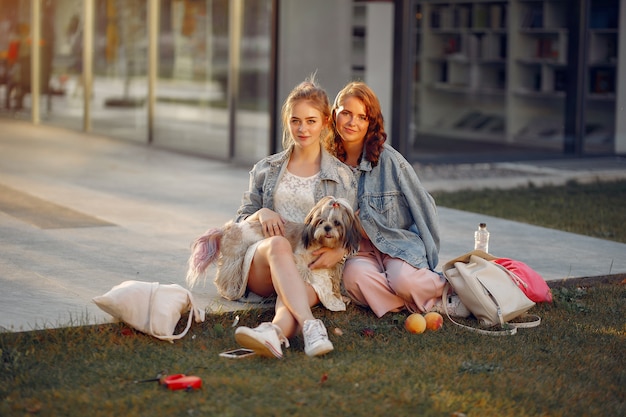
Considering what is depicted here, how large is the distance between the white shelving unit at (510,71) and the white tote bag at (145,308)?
315 inches

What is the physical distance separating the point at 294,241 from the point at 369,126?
0.75 meters

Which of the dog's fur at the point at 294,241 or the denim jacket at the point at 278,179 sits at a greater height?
the denim jacket at the point at 278,179

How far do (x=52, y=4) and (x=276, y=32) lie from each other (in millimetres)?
6112

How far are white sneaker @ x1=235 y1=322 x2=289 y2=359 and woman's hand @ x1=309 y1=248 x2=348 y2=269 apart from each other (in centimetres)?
64

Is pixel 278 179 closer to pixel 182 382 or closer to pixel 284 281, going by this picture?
pixel 284 281

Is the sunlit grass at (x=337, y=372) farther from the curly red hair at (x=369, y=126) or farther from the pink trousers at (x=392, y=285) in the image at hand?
the curly red hair at (x=369, y=126)

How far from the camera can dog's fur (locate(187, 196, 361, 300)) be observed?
192 inches

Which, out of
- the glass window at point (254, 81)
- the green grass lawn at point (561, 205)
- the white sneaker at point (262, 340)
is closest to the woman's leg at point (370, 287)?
the white sneaker at point (262, 340)

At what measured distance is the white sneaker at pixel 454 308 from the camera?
5266mm

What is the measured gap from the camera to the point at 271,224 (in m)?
5.01

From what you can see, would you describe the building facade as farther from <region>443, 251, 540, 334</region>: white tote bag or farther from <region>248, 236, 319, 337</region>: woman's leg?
<region>248, 236, 319, 337</region>: woman's leg

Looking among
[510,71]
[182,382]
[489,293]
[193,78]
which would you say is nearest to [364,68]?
[193,78]

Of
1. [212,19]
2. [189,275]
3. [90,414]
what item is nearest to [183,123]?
[212,19]

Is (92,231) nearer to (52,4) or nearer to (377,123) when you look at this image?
(377,123)
